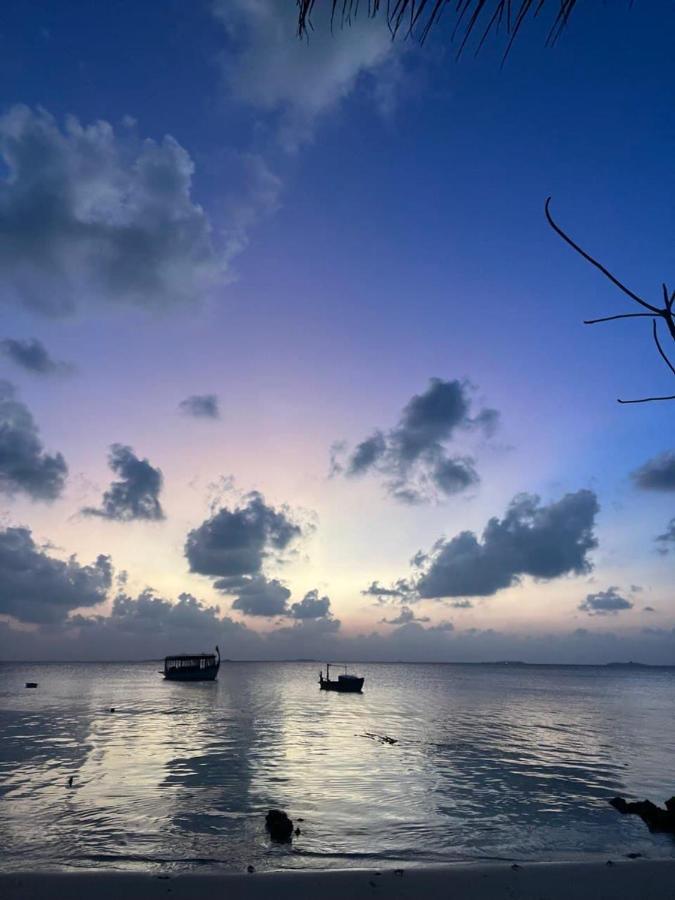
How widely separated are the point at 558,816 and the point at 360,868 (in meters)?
11.0

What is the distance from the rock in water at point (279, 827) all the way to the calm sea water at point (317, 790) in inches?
13.0

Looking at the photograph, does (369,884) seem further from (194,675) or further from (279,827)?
(194,675)

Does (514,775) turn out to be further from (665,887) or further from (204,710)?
(204,710)

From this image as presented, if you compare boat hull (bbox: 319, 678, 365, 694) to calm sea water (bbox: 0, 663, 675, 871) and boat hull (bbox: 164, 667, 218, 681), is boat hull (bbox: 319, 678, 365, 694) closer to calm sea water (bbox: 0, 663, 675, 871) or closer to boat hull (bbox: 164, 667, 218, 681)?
boat hull (bbox: 164, 667, 218, 681)

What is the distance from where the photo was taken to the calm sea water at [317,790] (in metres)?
16.5

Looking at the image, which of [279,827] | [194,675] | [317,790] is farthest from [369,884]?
[194,675]

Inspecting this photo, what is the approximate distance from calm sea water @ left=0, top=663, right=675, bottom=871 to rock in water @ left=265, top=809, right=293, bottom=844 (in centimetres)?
33

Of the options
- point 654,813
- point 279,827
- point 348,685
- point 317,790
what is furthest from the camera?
point 348,685

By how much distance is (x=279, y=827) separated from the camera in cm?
1741

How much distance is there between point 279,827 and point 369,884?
541 cm

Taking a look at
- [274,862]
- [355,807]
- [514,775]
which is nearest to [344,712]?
[514,775]

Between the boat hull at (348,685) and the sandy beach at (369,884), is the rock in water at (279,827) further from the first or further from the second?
the boat hull at (348,685)

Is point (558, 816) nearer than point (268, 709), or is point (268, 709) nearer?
point (558, 816)

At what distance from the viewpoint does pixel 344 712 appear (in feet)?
214
